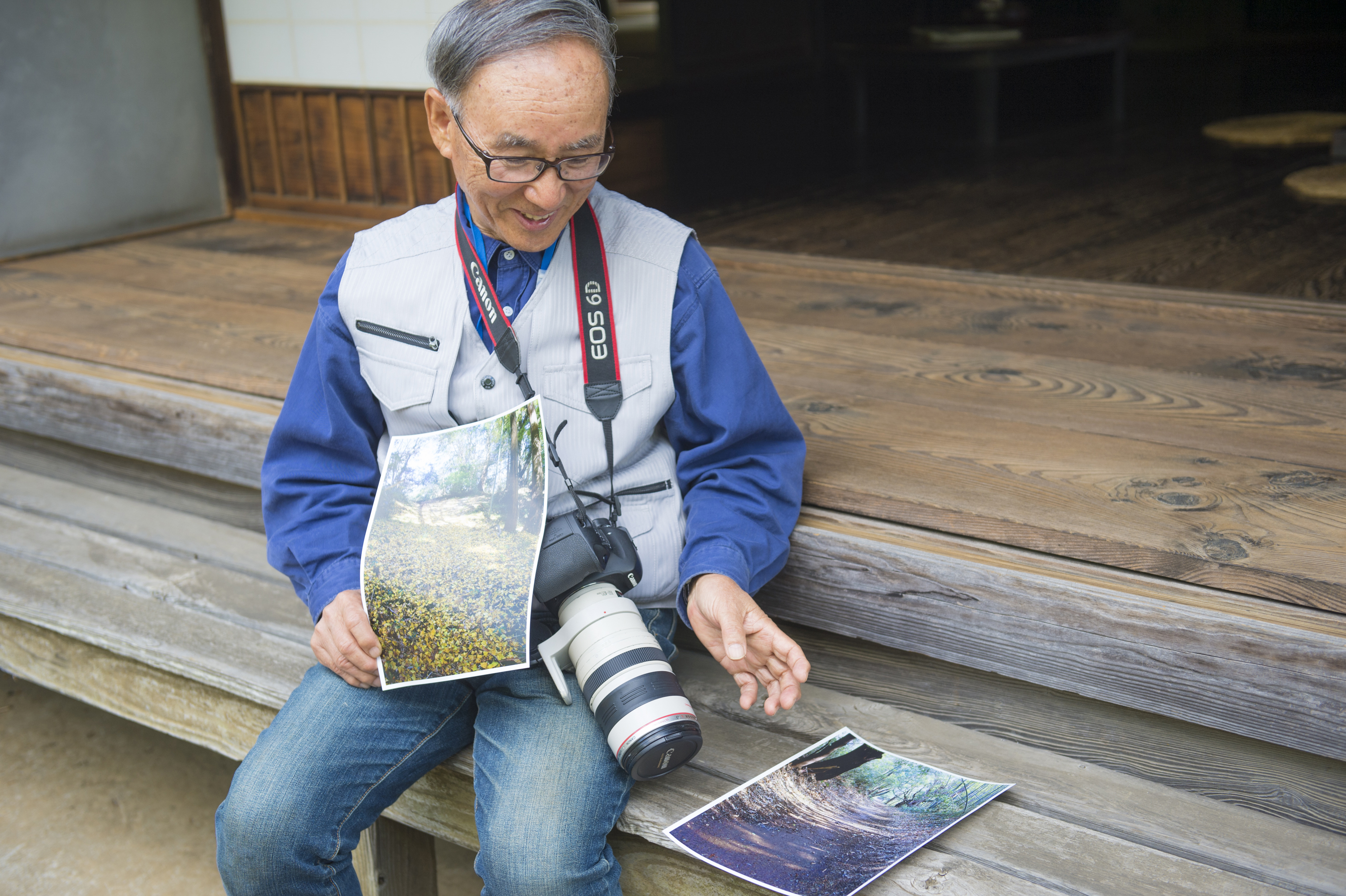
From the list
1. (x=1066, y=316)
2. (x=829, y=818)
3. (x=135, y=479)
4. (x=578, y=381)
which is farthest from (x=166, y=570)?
(x=1066, y=316)

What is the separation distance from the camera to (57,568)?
2061 millimetres

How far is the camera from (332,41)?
3.47 meters

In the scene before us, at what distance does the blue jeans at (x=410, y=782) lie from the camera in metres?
1.19

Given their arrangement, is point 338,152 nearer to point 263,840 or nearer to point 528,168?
point 528,168

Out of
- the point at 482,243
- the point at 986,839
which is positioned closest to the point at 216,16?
the point at 482,243

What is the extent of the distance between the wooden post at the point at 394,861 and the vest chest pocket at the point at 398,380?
0.63 m

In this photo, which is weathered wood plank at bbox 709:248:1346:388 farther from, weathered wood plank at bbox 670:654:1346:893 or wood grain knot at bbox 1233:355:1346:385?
weathered wood plank at bbox 670:654:1346:893

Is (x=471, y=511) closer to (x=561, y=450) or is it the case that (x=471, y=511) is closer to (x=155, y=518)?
(x=561, y=450)

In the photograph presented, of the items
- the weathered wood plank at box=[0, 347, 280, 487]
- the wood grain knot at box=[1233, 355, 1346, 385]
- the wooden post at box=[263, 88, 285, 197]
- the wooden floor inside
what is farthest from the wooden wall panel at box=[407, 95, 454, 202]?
the wood grain knot at box=[1233, 355, 1346, 385]

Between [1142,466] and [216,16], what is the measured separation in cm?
331

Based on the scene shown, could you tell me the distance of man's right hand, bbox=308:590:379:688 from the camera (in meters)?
1.27

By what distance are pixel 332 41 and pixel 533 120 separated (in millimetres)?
2634

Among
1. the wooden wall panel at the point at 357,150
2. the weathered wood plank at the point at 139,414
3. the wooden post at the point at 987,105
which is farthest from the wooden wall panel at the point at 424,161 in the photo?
the wooden post at the point at 987,105

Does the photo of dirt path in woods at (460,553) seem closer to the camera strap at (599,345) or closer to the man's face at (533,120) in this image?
the camera strap at (599,345)
